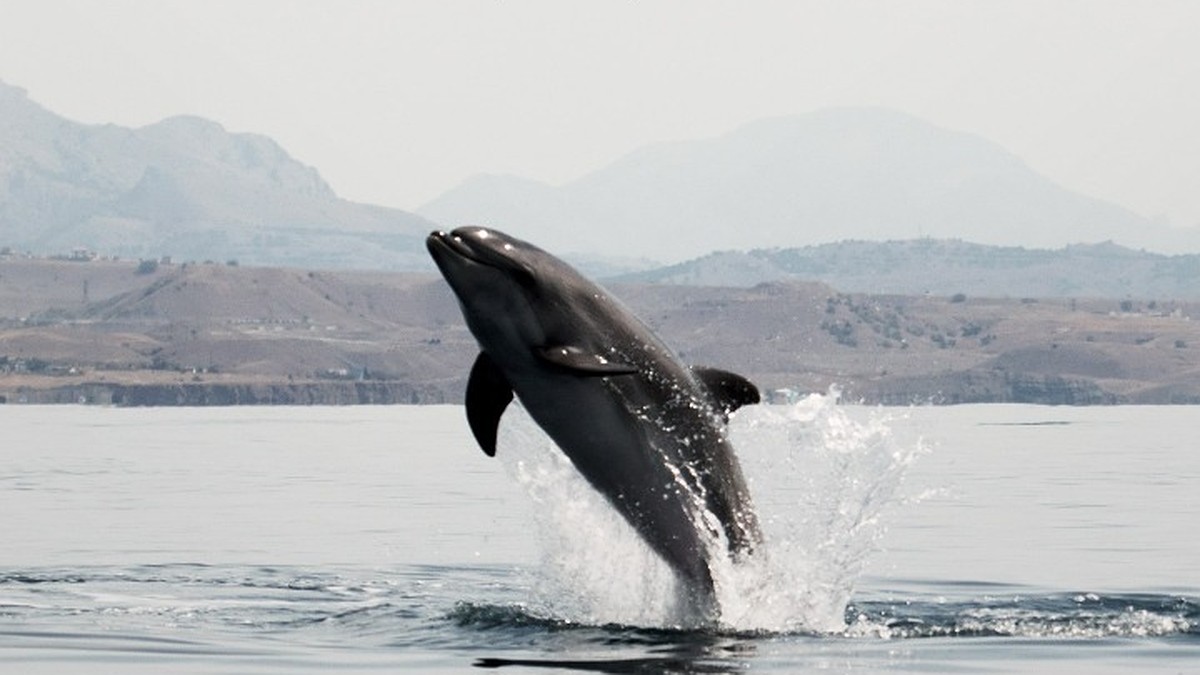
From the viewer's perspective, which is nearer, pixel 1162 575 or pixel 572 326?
pixel 572 326

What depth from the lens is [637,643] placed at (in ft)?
72.1

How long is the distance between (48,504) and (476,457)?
27.3 m

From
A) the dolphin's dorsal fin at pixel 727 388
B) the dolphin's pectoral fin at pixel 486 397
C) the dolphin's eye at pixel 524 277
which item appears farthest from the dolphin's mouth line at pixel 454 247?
the dolphin's dorsal fin at pixel 727 388

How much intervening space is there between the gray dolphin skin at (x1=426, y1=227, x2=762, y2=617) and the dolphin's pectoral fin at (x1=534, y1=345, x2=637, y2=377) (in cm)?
2

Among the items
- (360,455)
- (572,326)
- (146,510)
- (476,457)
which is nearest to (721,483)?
(572,326)

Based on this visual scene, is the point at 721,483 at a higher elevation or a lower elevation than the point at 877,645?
higher

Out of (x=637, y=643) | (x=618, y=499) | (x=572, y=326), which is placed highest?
(x=572, y=326)

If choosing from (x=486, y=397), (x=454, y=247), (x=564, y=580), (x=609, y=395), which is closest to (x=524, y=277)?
(x=454, y=247)

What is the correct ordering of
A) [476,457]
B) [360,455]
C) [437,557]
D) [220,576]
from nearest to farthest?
[220,576] < [437,557] < [476,457] < [360,455]

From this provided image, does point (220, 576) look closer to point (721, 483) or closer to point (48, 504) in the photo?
point (721, 483)

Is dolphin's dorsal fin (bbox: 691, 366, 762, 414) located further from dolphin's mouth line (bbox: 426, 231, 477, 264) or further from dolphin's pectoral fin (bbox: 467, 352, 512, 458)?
dolphin's mouth line (bbox: 426, 231, 477, 264)

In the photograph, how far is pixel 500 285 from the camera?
20.8 metres

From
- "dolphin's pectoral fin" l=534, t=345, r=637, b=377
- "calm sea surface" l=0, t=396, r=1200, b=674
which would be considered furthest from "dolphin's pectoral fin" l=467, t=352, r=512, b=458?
"calm sea surface" l=0, t=396, r=1200, b=674

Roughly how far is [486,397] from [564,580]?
5.48 meters
